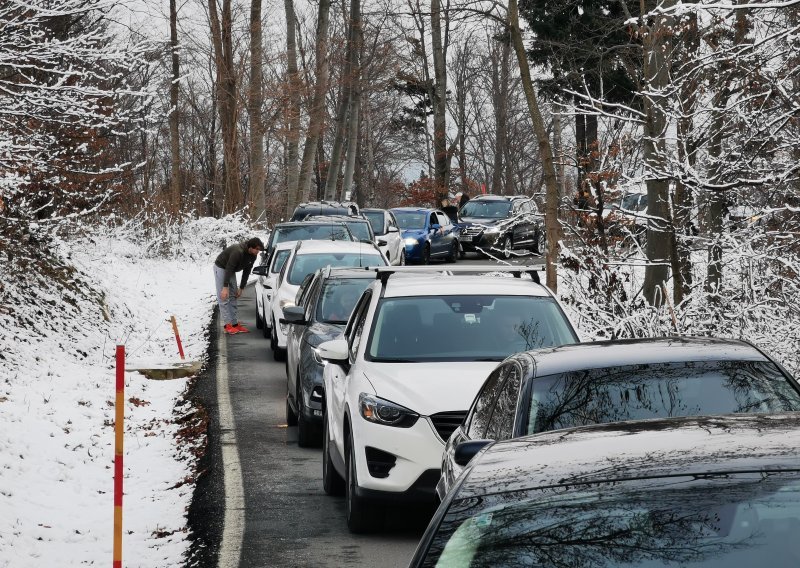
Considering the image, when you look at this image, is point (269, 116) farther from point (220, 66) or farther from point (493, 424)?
point (493, 424)

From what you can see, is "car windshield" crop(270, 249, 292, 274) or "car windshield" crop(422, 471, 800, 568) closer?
"car windshield" crop(422, 471, 800, 568)

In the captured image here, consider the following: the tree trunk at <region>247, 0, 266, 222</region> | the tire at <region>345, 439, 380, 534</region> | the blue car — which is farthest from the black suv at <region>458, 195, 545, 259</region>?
the tire at <region>345, 439, 380, 534</region>

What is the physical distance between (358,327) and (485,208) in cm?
3390

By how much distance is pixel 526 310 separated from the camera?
9.94 m

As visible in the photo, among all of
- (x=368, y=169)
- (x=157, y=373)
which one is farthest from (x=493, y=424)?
(x=368, y=169)

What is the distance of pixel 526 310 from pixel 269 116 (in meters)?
43.0

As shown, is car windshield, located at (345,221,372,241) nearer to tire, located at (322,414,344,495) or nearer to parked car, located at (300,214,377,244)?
parked car, located at (300,214,377,244)

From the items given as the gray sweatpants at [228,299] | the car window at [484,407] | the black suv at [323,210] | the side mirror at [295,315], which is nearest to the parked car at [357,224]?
the gray sweatpants at [228,299]

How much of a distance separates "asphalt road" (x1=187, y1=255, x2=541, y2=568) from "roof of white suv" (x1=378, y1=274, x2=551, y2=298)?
1.64 metres

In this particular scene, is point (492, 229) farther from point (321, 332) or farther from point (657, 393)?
point (657, 393)

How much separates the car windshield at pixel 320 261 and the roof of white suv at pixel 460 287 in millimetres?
9257

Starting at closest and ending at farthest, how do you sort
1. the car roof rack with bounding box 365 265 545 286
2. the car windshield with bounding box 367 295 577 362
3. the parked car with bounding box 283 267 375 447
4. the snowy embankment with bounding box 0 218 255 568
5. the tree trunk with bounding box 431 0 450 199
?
the car windshield with bounding box 367 295 577 362 → the snowy embankment with bounding box 0 218 255 568 → the car roof rack with bounding box 365 265 545 286 → the parked car with bounding box 283 267 375 447 → the tree trunk with bounding box 431 0 450 199

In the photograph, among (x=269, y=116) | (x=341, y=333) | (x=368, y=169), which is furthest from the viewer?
(x=368, y=169)

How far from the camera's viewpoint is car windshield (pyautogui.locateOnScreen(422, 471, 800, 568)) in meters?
3.27
